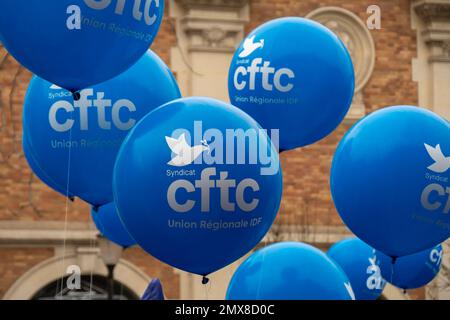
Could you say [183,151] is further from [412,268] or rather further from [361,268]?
[361,268]

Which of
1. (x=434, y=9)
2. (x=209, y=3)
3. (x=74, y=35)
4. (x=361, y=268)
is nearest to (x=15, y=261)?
(x=209, y=3)

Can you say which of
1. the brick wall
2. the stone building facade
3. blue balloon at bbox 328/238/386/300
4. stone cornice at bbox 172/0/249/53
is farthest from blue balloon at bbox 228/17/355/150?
stone cornice at bbox 172/0/249/53

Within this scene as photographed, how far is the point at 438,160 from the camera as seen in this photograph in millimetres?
6691

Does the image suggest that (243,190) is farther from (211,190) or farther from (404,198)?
(404,198)

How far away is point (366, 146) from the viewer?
267 inches

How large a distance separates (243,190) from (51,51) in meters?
1.18

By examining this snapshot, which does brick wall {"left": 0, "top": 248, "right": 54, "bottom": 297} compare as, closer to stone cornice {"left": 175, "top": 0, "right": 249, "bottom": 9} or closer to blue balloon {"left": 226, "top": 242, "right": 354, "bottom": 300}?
stone cornice {"left": 175, "top": 0, "right": 249, "bottom": 9}

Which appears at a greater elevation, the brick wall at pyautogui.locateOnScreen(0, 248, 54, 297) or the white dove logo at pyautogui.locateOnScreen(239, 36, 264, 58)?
the white dove logo at pyautogui.locateOnScreen(239, 36, 264, 58)

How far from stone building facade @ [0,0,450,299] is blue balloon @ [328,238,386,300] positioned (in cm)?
499

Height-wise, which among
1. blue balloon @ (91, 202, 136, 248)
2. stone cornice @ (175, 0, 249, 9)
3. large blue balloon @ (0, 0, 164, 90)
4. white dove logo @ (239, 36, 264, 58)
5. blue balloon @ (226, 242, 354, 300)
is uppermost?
stone cornice @ (175, 0, 249, 9)

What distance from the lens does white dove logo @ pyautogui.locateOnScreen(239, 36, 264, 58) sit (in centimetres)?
740

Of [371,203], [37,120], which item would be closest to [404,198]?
[371,203]

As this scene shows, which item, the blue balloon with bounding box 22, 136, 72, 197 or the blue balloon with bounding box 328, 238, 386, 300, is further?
the blue balloon with bounding box 328, 238, 386, 300

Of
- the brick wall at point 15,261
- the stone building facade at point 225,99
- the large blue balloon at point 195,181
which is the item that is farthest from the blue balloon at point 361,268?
the brick wall at point 15,261
